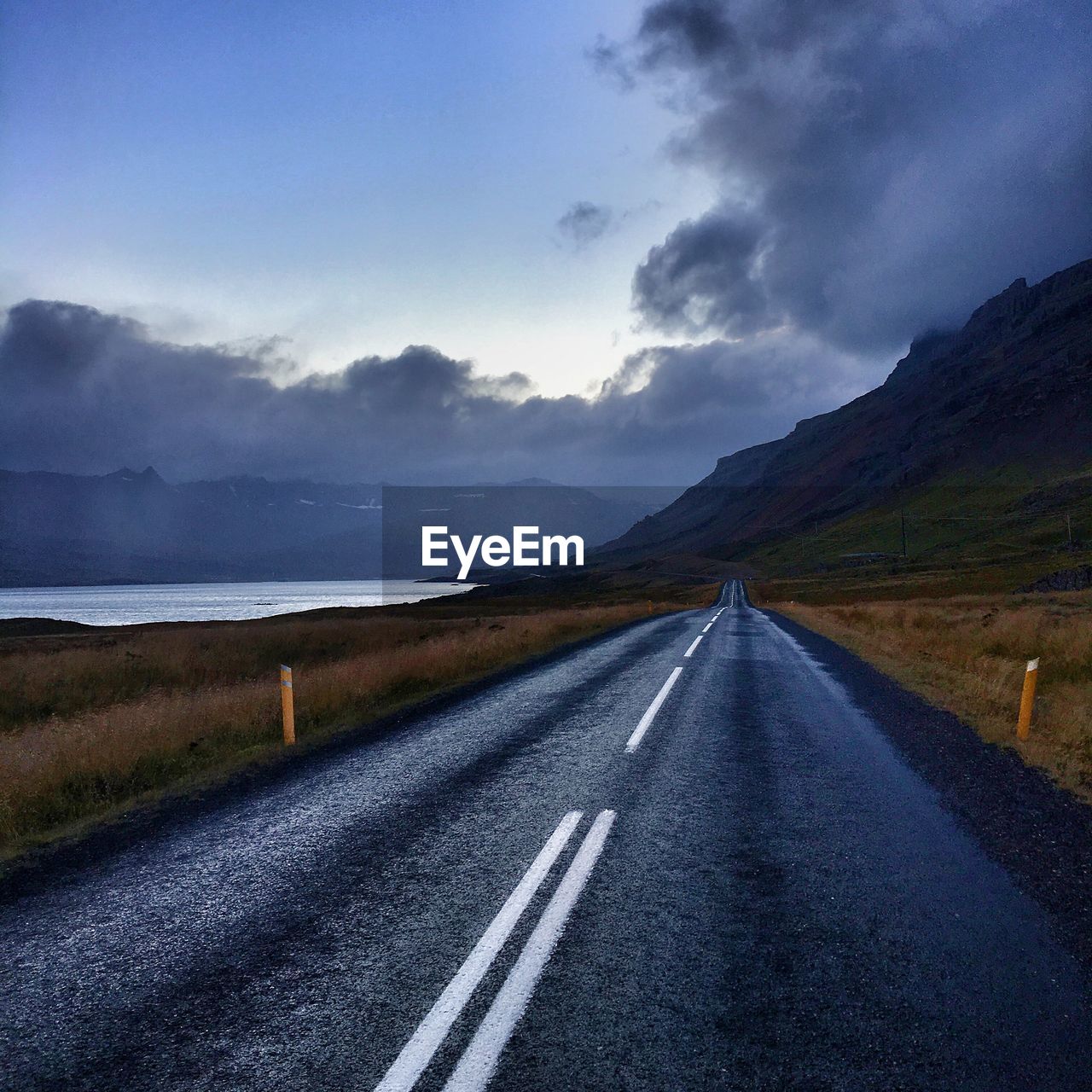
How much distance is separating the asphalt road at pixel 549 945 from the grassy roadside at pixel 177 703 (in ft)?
5.05

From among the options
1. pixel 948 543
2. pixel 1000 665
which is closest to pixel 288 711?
pixel 1000 665

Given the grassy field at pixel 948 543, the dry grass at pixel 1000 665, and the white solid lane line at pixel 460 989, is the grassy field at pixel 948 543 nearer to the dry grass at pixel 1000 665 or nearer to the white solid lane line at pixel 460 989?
the dry grass at pixel 1000 665

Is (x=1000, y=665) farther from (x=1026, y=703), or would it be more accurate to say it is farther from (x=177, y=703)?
(x=177, y=703)

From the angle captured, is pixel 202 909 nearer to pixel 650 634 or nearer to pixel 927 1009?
pixel 927 1009

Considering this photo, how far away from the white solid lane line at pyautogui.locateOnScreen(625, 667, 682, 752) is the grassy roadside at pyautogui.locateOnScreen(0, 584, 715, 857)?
13.6 ft

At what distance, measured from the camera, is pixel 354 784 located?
7414 mm

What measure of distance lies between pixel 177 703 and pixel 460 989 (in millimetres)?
9029

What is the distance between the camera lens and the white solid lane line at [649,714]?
8906 mm

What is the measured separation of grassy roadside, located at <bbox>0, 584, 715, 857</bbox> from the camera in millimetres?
7277

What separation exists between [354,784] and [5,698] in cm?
1342

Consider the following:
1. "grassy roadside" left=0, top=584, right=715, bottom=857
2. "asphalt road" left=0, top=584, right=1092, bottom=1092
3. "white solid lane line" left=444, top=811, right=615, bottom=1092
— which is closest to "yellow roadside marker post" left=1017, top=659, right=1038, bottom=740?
"asphalt road" left=0, top=584, right=1092, bottom=1092

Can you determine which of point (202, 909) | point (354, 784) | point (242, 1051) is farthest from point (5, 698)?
point (242, 1051)

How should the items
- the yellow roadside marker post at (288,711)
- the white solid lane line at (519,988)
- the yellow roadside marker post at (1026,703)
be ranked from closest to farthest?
1. the white solid lane line at (519,988)
2. the yellow roadside marker post at (1026,703)
3. the yellow roadside marker post at (288,711)

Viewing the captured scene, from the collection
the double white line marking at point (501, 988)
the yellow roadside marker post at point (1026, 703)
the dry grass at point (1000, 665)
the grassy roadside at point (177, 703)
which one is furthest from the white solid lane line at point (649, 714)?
the yellow roadside marker post at point (1026, 703)
